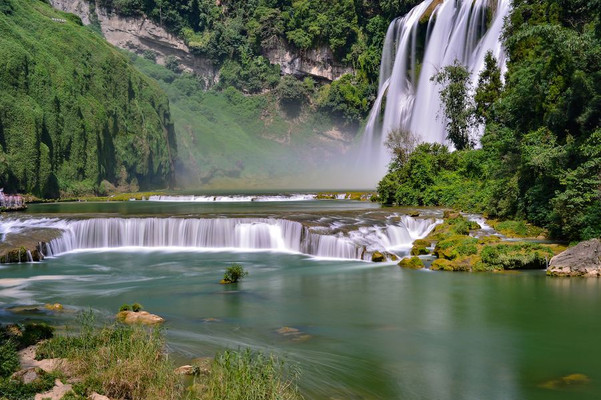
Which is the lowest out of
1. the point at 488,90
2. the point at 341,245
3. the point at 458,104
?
the point at 341,245

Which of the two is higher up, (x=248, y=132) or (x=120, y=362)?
(x=248, y=132)

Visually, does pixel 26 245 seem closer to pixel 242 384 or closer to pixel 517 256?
pixel 517 256

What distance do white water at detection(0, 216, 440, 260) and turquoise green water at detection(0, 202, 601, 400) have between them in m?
3.04

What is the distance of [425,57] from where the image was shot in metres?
60.3

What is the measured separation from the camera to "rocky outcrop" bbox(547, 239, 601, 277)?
18.1m

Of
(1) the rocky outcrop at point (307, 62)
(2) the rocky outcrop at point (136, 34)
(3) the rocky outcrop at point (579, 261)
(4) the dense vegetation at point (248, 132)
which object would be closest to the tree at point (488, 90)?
(3) the rocky outcrop at point (579, 261)

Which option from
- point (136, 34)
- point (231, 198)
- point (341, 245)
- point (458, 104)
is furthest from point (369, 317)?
point (136, 34)

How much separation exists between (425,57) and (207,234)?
133 ft

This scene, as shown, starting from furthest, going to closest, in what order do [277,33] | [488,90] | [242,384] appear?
1. [277,33]
2. [488,90]
3. [242,384]

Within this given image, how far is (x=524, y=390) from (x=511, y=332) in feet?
12.2

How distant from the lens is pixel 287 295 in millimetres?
17125

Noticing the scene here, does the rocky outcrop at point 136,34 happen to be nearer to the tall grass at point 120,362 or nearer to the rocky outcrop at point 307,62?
the rocky outcrop at point 307,62

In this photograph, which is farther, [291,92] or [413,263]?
[291,92]

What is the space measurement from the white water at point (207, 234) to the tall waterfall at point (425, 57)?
2455 cm
